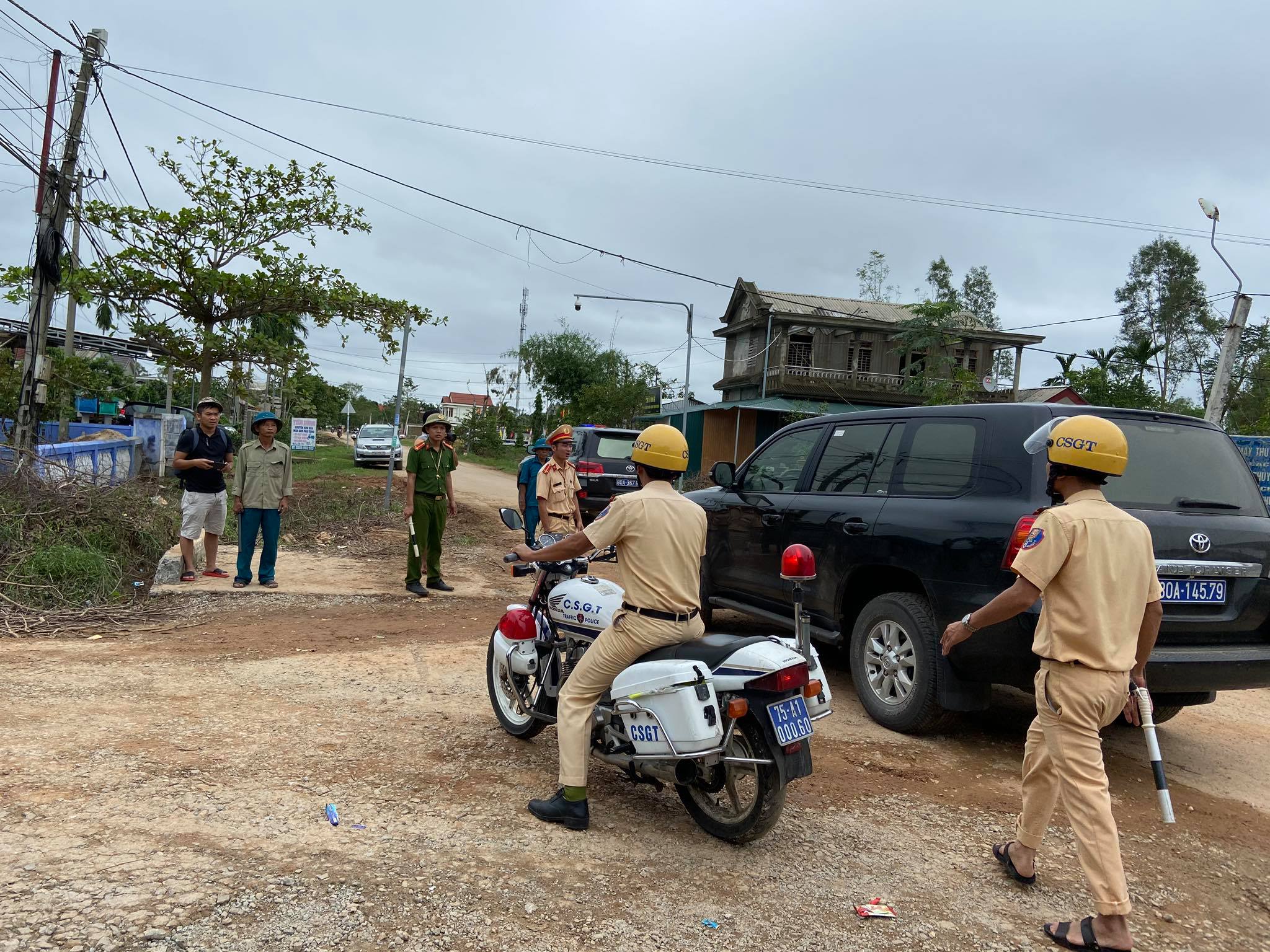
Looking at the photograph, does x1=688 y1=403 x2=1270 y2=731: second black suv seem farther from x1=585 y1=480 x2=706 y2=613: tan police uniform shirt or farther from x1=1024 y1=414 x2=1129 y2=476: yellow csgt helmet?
x1=585 y1=480 x2=706 y2=613: tan police uniform shirt

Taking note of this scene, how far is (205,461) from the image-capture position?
8.24m

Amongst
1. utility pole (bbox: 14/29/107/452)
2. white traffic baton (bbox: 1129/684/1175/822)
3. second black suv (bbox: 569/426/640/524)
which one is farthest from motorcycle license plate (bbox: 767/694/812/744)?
utility pole (bbox: 14/29/107/452)

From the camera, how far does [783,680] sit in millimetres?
3393

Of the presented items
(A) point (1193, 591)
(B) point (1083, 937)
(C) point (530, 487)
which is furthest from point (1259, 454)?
(B) point (1083, 937)

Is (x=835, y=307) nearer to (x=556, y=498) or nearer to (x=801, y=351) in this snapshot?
(x=801, y=351)

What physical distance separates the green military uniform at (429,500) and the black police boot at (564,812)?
16.7 feet

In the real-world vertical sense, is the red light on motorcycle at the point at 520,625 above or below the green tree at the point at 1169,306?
below

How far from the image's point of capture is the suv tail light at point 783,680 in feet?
11.1

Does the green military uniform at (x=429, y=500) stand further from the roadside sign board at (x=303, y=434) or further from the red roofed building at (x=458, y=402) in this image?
the red roofed building at (x=458, y=402)

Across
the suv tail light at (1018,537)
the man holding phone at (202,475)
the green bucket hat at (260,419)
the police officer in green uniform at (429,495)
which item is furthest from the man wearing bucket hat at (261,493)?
the suv tail light at (1018,537)

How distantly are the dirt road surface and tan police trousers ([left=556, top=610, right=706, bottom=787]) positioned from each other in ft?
0.98

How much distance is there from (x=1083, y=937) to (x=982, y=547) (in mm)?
1972

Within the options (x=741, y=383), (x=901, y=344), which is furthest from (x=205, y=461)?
(x=741, y=383)

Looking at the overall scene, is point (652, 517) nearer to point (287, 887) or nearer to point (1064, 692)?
point (1064, 692)
